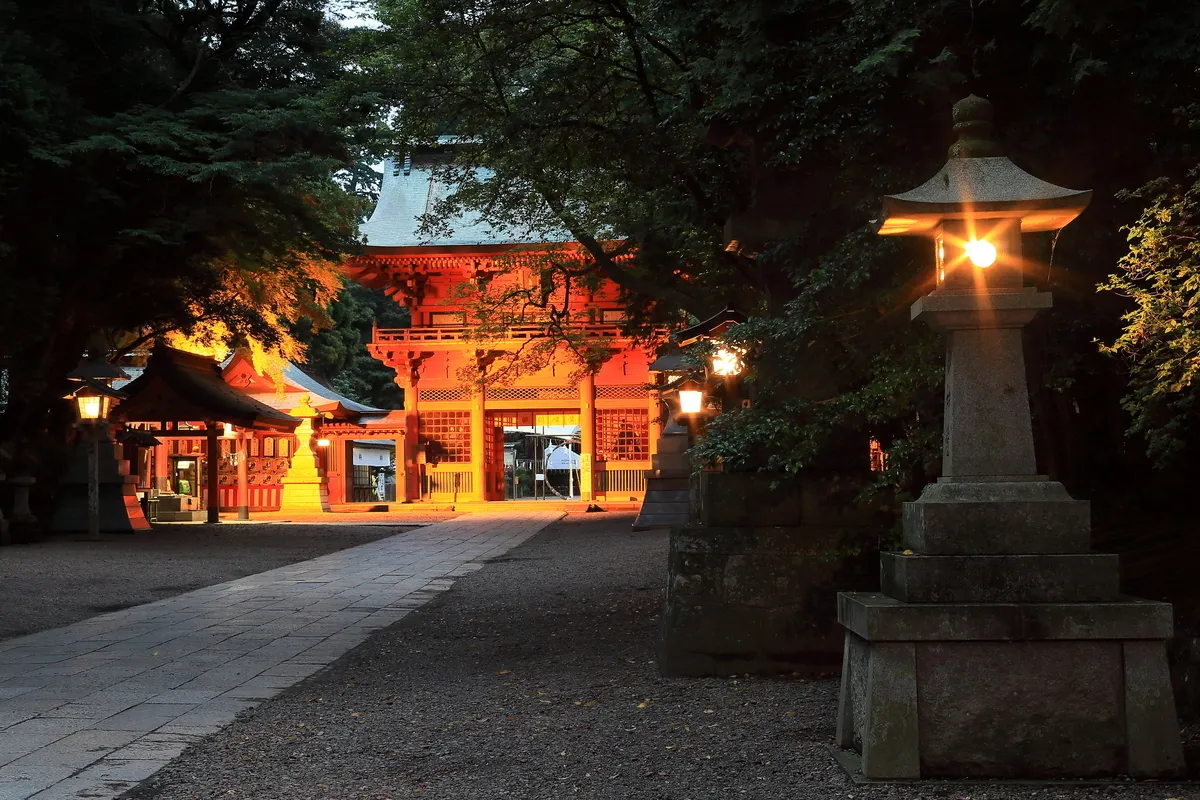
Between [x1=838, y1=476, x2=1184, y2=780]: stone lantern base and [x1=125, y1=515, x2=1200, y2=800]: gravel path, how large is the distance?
0.44ft

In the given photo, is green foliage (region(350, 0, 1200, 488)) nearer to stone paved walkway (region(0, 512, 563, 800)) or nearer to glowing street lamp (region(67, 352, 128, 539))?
stone paved walkway (region(0, 512, 563, 800))

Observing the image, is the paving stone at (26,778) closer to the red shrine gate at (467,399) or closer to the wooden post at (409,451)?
the red shrine gate at (467,399)

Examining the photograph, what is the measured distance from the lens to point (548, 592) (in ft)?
35.0

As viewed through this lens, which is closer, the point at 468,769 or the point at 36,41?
the point at 468,769

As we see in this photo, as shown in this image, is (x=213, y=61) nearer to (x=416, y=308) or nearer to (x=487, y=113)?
(x=487, y=113)

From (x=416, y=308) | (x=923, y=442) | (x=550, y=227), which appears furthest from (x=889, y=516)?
(x=416, y=308)

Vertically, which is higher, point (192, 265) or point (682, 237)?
point (192, 265)

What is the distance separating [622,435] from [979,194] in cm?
2530

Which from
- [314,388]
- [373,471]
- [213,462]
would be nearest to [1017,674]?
[213,462]

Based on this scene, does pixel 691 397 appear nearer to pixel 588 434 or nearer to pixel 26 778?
pixel 26 778

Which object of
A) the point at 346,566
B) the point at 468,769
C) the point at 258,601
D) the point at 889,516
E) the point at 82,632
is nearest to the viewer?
the point at 468,769

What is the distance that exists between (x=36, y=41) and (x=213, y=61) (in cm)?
249

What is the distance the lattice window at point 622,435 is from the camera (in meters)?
29.3

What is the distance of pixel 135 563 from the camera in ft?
45.2
